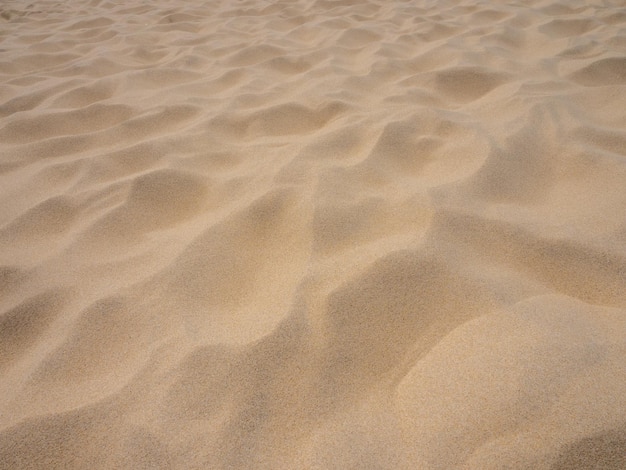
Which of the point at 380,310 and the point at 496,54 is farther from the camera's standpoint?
the point at 496,54

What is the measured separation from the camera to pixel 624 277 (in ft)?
2.50

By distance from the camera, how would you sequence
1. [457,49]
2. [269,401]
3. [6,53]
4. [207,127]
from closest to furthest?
1. [269,401]
2. [207,127]
3. [457,49]
4. [6,53]

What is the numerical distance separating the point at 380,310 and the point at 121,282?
0.58 metres

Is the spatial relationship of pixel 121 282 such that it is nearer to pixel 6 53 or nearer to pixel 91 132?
pixel 91 132

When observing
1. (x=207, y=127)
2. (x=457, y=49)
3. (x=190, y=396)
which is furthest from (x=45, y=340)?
(x=457, y=49)

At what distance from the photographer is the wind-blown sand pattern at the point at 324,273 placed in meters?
0.60

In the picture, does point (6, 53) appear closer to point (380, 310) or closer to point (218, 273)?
point (218, 273)

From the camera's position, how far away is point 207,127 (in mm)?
1486

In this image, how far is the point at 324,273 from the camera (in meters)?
0.82

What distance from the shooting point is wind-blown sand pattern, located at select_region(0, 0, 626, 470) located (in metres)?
0.60

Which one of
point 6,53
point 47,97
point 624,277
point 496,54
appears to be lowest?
point 624,277

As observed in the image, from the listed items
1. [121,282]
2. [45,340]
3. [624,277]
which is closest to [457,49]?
[624,277]

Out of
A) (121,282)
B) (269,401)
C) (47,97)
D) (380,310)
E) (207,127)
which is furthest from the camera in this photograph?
(47,97)

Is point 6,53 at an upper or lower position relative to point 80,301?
upper
